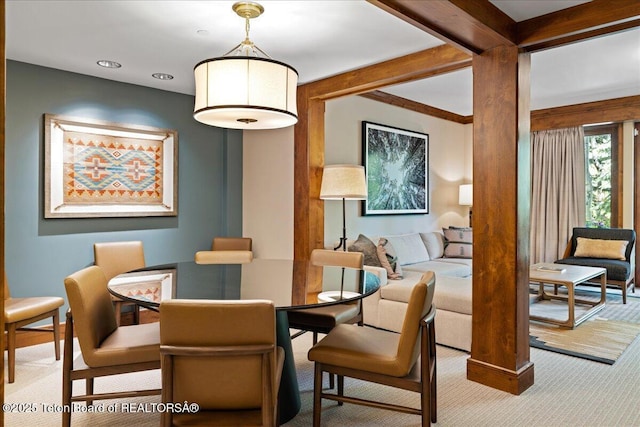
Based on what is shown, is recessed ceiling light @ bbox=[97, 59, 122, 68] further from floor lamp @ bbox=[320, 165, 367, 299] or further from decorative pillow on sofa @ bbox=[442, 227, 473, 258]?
decorative pillow on sofa @ bbox=[442, 227, 473, 258]

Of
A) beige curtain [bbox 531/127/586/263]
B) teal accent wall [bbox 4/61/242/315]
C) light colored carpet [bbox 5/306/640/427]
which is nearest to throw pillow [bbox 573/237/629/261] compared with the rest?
beige curtain [bbox 531/127/586/263]

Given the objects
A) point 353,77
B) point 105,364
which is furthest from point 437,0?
point 105,364

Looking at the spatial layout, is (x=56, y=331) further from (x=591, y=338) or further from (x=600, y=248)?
(x=600, y=248)

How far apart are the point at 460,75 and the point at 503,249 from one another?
7.71 ft

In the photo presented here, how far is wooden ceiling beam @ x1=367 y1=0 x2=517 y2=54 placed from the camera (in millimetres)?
2219

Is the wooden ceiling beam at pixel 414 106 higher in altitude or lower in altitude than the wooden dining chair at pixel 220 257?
higher

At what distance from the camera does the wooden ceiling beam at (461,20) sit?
7.28 feet

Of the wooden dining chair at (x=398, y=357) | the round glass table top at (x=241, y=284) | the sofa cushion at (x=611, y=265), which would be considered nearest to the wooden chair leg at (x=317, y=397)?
the wooden dining chair at (x=398, y=357)

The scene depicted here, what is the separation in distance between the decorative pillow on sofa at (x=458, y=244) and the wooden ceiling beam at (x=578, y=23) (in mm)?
3256

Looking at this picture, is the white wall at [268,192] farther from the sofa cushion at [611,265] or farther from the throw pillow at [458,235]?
the sofa cushion at [611,265]

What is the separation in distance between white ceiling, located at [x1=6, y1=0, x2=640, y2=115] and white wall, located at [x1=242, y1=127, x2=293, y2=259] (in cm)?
82

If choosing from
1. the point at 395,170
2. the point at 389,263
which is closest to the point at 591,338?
the point at 389,263

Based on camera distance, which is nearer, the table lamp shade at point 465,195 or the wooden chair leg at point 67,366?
the wooden chair leg at point 67,366

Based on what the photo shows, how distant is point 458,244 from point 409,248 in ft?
3.00
